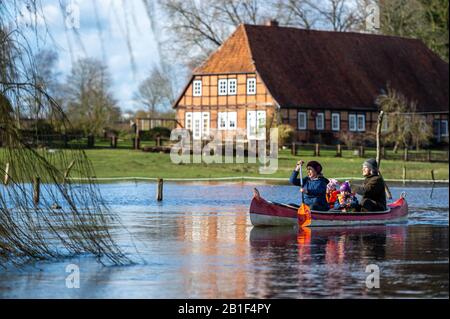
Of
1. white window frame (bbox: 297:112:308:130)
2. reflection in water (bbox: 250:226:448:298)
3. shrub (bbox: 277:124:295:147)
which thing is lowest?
reflection in water (bbox: 250:226:448:298)

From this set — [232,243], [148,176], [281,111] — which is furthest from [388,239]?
[281,111]

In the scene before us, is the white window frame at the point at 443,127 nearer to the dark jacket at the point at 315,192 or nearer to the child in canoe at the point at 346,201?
the child in canoe at the point at 346,201

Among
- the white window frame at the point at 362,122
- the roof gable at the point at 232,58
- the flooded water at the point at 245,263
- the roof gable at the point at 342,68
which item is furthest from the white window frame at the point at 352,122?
the flooded water at the point at 245,263

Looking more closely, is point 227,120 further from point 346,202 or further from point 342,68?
point 346,202

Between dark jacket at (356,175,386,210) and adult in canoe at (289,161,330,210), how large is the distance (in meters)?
1.09

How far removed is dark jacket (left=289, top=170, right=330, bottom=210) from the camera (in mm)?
26922

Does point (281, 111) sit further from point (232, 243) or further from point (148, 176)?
point (232, 243)

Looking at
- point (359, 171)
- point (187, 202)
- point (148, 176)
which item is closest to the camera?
point (187, 202)

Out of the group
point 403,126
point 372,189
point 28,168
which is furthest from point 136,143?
point 28,168

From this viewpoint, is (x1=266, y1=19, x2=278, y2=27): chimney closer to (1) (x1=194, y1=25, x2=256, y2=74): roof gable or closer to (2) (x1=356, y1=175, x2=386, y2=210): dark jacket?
(1) (x1=194, y1=25, x2=256, y2=74): roof gable

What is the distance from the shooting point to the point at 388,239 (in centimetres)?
2527

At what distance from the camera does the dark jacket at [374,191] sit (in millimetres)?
27750

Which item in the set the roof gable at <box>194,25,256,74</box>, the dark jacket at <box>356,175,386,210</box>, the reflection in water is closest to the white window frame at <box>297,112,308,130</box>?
the roof gable at <box>194,25,256,74</box>
